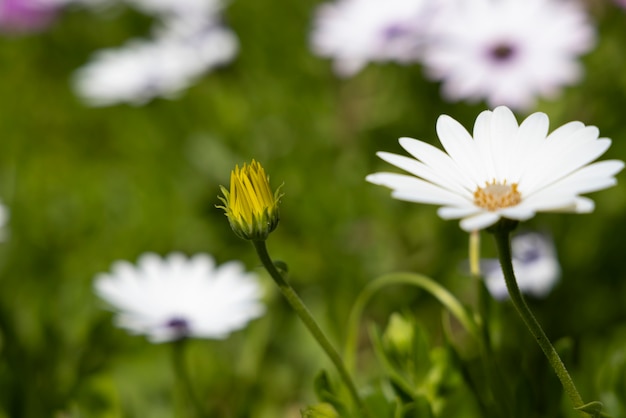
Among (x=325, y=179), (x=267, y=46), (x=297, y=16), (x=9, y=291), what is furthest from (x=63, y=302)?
(x=297, y=16)

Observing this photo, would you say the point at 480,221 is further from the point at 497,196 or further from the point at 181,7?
the point at 181,7

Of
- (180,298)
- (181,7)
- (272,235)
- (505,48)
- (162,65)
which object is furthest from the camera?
(181,7)

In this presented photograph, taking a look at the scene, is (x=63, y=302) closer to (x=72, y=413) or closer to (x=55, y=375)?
(x=55, y=375)

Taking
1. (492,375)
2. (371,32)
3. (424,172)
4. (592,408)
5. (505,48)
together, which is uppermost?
(371,32)

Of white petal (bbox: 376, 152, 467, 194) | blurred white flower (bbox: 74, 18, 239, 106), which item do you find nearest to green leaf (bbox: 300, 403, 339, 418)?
white petal (bbox: 376, 152, 467, 194)

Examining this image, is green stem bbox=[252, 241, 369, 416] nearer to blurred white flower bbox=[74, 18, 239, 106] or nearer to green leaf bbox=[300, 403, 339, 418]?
green leaf bbox=[300, 403, 339, 418]

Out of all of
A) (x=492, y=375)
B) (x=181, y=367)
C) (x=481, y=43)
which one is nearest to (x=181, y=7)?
(x=481, y=43)

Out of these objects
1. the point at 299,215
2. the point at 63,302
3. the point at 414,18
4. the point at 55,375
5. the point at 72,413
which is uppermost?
the point at 414,18

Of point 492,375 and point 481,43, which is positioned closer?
point 492,375
